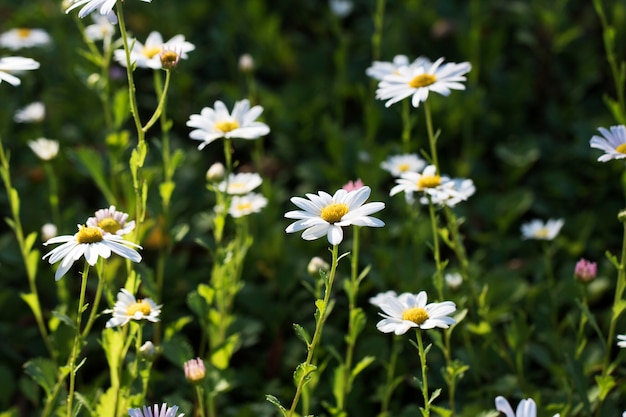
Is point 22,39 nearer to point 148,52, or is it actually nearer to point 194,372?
point 148,52

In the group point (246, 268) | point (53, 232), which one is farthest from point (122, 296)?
point (246, 268)

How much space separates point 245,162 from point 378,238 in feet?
2.82

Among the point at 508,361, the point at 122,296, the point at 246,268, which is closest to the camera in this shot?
the point at 122,296

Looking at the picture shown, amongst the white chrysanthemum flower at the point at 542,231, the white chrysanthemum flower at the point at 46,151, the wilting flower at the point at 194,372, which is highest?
the white chrysanthemum flower at the point at 46,151

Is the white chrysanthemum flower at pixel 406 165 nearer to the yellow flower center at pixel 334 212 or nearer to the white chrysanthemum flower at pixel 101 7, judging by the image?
the yellow flower center at pixel 334 212

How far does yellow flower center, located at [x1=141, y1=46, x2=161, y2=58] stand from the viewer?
2301 millimetres

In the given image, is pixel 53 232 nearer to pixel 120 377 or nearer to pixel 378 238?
pixel 120 377

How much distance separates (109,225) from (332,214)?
514mm

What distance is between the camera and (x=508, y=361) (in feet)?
7.66

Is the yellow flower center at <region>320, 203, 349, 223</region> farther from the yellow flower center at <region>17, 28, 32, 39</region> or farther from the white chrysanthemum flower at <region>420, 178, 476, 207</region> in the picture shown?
the yellow flower center at <region>17, 28, 32, 39</region>

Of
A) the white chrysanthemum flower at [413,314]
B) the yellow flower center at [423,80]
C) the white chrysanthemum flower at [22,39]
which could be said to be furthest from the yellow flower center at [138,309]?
the white chrysanthemum flower at [22,39]

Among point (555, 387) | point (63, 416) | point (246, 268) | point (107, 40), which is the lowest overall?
point (555, 387)

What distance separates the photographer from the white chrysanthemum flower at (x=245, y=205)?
2342 mm

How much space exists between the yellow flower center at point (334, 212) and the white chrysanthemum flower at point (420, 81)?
0.43 metres
